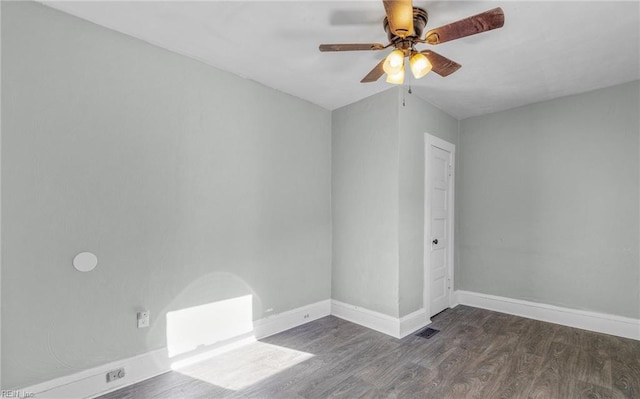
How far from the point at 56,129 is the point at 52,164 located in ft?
0.78

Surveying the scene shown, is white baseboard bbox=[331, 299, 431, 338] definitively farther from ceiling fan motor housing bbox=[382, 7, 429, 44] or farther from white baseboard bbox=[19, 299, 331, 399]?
ceiling fan motor housing bbox=[382, 7, 429, 44]

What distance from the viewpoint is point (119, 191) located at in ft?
7.45

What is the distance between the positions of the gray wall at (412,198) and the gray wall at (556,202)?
1.12 meters

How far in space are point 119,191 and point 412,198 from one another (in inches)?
111

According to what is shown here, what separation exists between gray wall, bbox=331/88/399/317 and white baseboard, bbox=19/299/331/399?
3.47ft

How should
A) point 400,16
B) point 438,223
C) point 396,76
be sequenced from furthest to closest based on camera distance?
point 438,223 → point 396,76 → point 400,16

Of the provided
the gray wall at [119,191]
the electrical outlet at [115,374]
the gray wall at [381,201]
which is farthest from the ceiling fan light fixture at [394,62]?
the electrical outlet at [115,374]

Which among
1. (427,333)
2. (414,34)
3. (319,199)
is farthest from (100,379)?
(414,34)

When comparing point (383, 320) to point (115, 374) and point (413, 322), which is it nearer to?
point (413, 322)

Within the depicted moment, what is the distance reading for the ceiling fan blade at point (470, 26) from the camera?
5.31 ft

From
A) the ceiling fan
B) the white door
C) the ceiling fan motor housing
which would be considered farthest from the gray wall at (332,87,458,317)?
the ceiling fan motor housing

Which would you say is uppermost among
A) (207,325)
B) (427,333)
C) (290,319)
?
(207,325)

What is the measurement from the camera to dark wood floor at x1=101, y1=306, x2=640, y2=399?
220cm

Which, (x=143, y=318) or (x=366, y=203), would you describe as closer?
(x=143, y=318)
